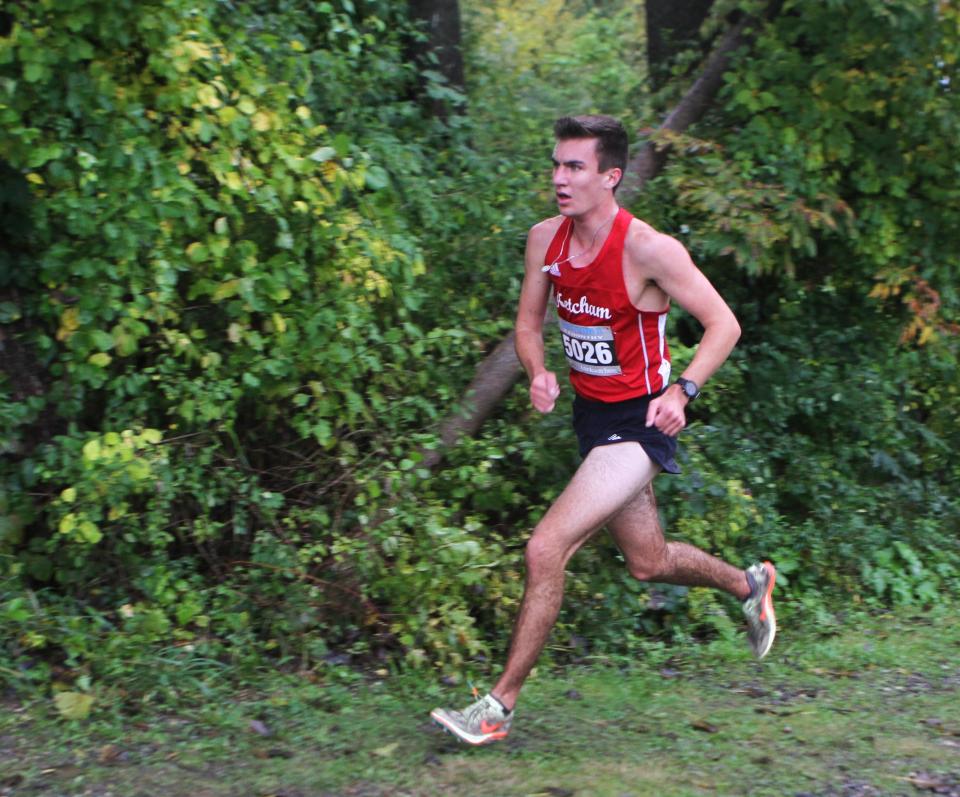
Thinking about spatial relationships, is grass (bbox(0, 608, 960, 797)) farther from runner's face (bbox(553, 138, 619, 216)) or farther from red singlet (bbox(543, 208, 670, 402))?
runner's face (bbox(553, 138, 619, 216))

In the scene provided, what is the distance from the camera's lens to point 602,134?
4.58m

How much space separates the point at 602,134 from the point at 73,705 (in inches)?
114

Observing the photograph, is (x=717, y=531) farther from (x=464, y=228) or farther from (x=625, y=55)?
(x=625, y=55)

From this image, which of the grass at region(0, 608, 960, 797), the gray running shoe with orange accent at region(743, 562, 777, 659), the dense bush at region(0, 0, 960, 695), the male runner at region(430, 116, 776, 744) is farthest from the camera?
the gray running shoe with orange accent at region(743, 562, 777, 659)

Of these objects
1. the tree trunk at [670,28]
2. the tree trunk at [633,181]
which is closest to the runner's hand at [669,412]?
the tree trunk at [633,181]

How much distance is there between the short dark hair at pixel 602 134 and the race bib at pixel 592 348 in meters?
0.61

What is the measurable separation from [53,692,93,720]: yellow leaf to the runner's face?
8.40 ft

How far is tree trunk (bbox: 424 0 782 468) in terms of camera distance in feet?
20.7

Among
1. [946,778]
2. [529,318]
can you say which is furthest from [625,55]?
[946,778]

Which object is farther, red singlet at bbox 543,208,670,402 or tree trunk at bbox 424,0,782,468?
tree trunk at bbox 424,0,782,468

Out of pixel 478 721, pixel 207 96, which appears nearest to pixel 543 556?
pixel 478 721

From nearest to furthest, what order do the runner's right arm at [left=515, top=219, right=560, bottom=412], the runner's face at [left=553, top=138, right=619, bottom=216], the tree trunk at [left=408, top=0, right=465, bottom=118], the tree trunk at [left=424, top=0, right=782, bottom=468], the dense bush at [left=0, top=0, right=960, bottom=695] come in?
the runner's face at [left=553, top=138, right=619, bottom=216], the runner's right arm at [left=515, top=219, right=560, bottom=412], the dense bush at [left=0, top=0, right=960, bottom=695], the tree trunk at [left=424, top=0, right=782, bottom=468], the tree trunk at [left=408, top=0, right=465, bottom=118]

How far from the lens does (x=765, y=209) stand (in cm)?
704

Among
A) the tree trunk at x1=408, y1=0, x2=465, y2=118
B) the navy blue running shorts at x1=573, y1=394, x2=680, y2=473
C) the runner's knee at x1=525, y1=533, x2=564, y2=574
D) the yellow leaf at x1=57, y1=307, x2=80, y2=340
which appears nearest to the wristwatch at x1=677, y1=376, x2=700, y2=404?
the navy blue running shorts at x1=573, y1=394, x2=680, y2=473
